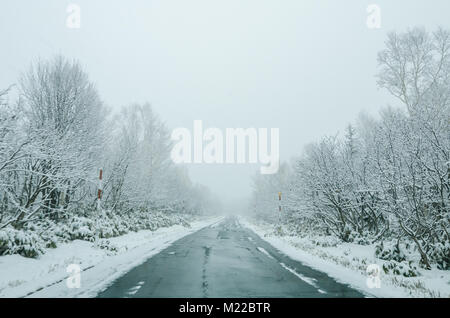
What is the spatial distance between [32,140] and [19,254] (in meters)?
3.41

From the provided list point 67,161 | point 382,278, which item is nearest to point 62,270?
point 67,161

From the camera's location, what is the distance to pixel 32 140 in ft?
28.3

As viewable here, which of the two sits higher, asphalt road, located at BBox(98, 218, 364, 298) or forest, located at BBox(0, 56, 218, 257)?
forest, located at BBox(0, 56, 218, 257)

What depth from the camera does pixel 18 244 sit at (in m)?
8.59

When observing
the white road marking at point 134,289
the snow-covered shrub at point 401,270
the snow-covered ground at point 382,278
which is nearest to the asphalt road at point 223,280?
the white road marking at point 134,289

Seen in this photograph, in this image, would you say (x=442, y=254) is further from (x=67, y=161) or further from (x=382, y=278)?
(x=67, y=161)

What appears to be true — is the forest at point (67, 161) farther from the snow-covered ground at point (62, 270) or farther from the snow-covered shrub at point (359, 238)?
the snow-covered shrub at point (359, 238)

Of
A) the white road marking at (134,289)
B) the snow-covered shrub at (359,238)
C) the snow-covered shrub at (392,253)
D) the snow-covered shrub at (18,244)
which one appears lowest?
the snow-covered shrub at (359,238)

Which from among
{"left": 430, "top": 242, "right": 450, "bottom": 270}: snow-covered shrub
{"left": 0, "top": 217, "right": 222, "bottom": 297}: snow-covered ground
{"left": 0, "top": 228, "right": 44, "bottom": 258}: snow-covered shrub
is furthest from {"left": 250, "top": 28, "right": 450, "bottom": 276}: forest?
{"left": 0, "top": 228, "right": 44, "bottom": 258}: snow-covered shrub

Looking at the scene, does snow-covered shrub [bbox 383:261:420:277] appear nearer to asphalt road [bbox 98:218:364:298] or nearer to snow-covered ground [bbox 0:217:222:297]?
asphalt road [bbox 98:218:364:298]

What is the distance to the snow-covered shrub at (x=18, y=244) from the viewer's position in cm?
821

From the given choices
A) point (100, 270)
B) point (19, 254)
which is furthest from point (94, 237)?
point (100, 270)

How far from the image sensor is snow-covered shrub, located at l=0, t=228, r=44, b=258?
26.9 feet
